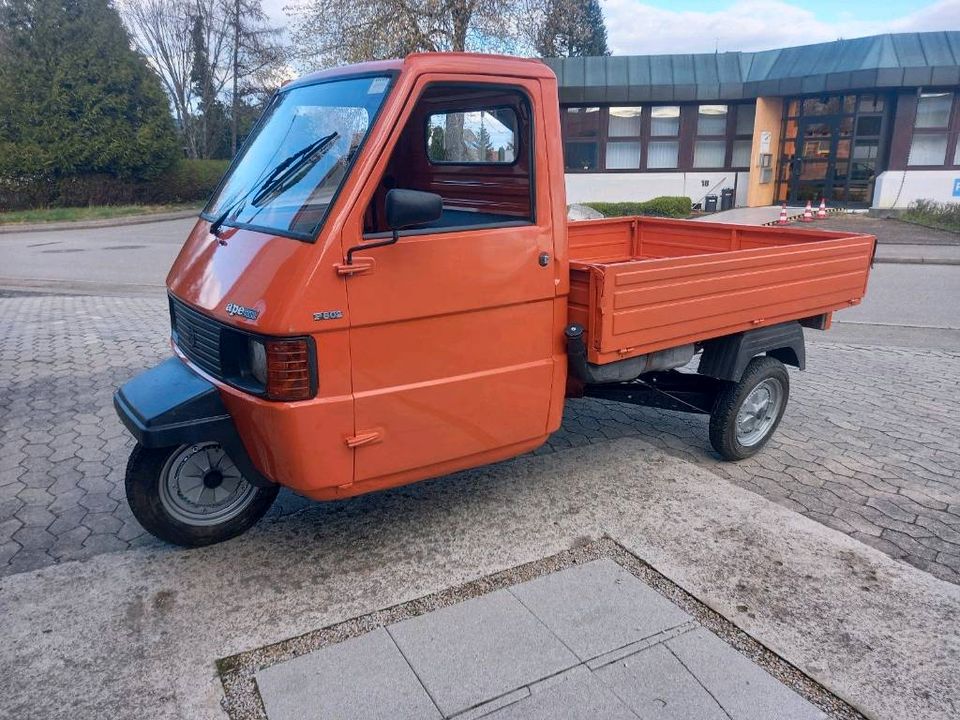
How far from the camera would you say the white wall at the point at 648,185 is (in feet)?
83.5

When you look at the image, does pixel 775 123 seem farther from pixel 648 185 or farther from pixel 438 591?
pixel 438 591

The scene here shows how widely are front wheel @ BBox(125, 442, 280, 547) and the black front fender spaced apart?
0.76ft

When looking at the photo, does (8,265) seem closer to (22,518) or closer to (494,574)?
(22,518)

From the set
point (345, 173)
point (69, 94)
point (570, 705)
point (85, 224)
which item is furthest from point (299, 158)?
point (69, 94)

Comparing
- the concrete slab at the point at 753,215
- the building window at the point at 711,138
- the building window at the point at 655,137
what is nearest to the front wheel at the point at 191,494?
the concrete slab at the point at 753,215

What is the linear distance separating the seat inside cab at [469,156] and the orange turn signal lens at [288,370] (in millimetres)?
784

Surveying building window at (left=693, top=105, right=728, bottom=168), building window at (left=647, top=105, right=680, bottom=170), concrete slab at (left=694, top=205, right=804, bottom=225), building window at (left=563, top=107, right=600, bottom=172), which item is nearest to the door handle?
concrete slab at (left=694, top=205, right=804, bottom=225)

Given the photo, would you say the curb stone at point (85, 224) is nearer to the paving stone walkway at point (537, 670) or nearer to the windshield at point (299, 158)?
the windshield at point (299, 158)

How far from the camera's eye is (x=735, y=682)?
2834mm

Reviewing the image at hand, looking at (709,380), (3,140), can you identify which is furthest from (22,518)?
(3,140)

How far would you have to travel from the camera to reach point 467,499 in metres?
4.36

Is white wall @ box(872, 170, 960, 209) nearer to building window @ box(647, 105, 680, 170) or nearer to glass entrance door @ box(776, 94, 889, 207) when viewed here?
→ glass entrance door @ box(776, 94, 889, 207)

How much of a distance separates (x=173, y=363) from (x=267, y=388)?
0.94m

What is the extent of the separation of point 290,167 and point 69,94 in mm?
27491
